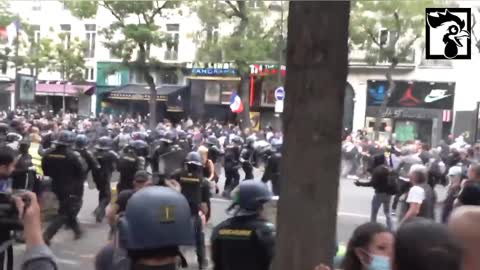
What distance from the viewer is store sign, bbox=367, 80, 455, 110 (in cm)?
3631

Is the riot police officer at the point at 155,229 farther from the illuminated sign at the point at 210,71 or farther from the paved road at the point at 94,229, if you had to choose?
the illuminated sign at the point at 210,71

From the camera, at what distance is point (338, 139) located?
3.41 metres

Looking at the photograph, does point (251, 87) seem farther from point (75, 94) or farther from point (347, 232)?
point (347, 232)

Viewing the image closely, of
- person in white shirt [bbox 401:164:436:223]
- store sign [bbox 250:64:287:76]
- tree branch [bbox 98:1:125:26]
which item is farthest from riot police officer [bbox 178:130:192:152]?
store sign [bbox 250:64:287:76]

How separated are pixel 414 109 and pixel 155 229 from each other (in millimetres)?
35817

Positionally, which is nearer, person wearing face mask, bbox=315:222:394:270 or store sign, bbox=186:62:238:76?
person wearing face mask, bbox=315:222:394:270

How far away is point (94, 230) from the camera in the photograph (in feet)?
39.3

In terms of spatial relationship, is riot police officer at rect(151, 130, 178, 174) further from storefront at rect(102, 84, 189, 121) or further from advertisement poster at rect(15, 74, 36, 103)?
storefront at rect(102, 84, 189, 121)

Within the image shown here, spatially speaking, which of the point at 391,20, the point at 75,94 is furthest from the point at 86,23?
the point at 391,20

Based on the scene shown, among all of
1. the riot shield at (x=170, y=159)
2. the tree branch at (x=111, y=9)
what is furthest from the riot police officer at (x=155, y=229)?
the tree branch at (x=111, y=9)

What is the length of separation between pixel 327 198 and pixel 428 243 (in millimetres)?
1170

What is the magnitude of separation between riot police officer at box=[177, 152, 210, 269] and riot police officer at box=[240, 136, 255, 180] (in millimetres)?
5341

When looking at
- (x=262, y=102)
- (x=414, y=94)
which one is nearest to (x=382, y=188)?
(x=414, y=94)

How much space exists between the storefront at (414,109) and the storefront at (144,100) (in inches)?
444
